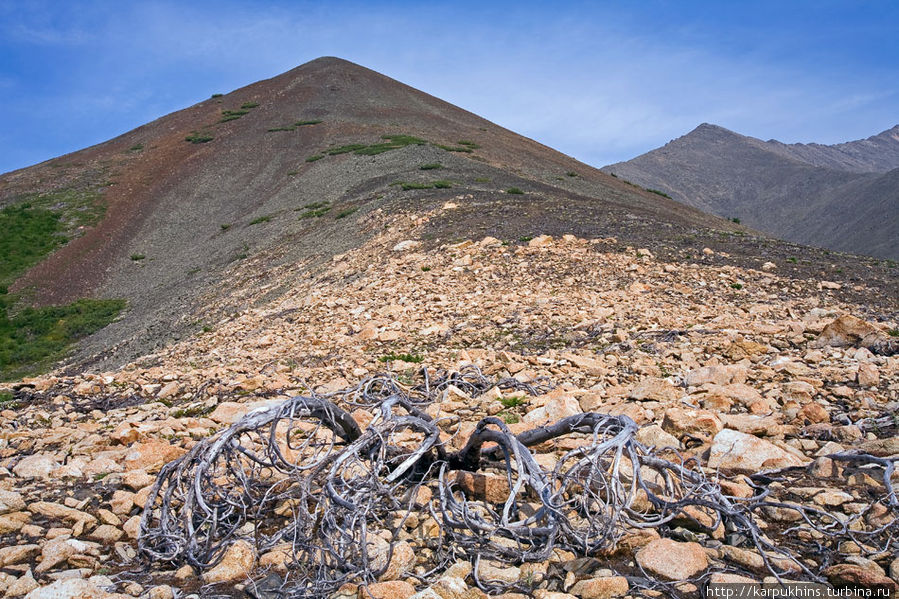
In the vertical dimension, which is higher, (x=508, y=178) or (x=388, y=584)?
(x=508, y=178)

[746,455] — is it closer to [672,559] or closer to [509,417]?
[672,559]

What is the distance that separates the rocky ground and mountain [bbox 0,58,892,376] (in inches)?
81.5

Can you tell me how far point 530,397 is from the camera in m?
5.16

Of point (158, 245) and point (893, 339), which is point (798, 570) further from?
point (158, 245)

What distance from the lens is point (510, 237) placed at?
12133mm

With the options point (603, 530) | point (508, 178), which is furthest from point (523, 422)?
point (508, 178)

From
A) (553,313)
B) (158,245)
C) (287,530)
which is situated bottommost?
(287,530)

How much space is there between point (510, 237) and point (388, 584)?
10073mm

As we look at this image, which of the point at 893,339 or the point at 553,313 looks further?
the point at 553,313

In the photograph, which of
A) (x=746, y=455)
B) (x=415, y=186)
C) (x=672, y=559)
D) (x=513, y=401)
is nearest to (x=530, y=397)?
(x=513, y=401)

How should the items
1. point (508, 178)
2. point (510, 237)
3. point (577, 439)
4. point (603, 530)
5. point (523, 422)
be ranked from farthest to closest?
point (508, 178) < point (510, 237) < point (523, 422) < point (577, 439) < point (603, 530)

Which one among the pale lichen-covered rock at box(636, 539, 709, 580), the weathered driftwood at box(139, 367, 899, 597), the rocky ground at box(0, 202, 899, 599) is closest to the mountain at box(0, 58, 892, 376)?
the rocky ground at box(0, 202, 899, 599)

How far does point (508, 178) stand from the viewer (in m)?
23.1

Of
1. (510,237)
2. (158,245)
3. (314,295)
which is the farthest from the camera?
(158,245)
